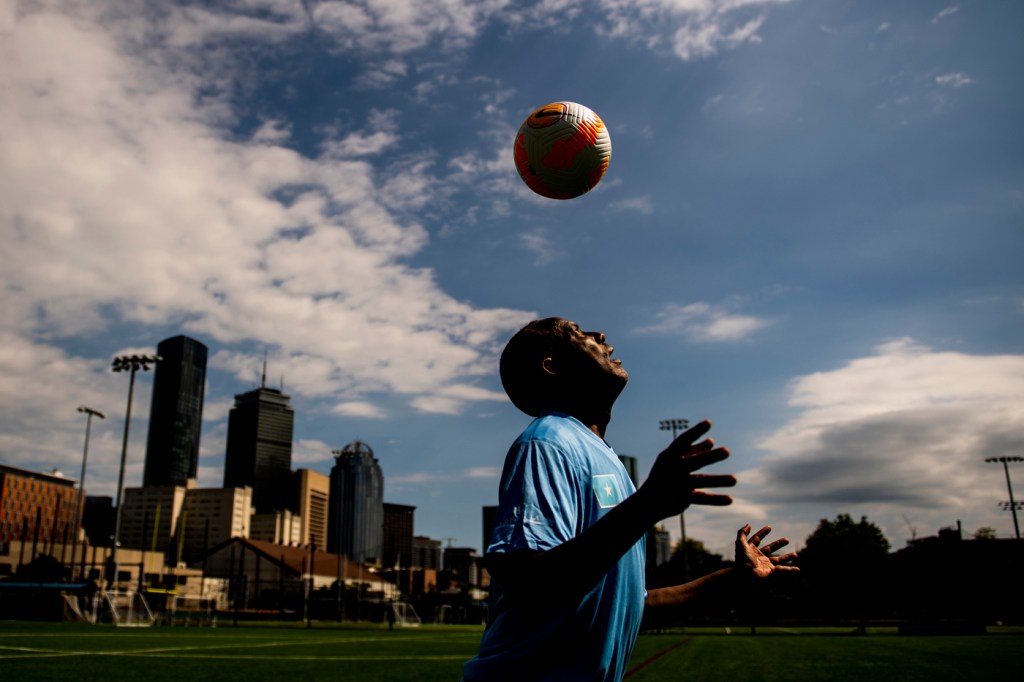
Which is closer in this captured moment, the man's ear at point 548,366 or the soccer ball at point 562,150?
the man's ear at point 548,366

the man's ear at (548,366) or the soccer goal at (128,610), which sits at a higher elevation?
the man's ear at (548,366)

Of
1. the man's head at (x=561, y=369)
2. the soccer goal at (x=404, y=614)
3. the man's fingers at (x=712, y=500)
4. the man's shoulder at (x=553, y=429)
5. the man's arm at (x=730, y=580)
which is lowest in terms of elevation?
the soccer goal at (x=404, y=614)

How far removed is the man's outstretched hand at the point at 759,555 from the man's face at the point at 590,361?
2.90ft

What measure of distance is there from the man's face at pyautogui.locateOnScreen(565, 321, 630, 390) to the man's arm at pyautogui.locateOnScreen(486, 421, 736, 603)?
0.79m

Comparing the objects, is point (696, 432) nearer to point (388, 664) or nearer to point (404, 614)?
point (388, 664)

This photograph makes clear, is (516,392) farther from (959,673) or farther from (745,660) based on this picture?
(745,660)

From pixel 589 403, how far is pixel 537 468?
599mm

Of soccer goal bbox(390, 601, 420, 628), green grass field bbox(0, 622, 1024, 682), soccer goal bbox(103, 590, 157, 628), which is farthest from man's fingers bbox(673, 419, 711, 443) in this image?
soccer goal bbox(390, 601, 420, 628)

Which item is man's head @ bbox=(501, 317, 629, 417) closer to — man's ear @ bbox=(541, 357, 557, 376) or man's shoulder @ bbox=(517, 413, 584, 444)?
man's ear @ bbox=(541, 357, 557, 376)

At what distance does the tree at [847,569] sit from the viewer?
195ft

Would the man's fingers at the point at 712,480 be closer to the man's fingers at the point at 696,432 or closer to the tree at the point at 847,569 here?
the man's fingers at the point at 696,432

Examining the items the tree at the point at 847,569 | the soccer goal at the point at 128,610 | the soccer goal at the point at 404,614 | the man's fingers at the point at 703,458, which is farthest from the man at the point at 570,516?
the soccer goal at the point at 404,614

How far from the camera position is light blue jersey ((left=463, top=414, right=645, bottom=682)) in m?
2.08

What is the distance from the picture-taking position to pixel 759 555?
9.86ft
